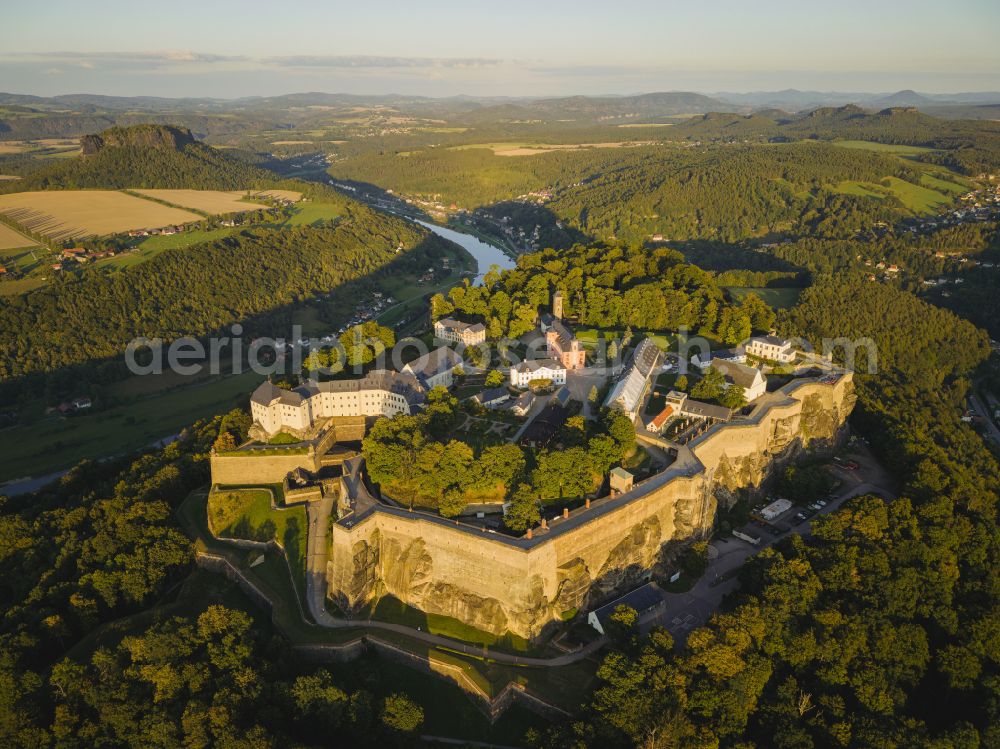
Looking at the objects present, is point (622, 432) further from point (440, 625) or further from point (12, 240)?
point (12, 240)

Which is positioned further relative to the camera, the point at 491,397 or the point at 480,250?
the point at 480,250

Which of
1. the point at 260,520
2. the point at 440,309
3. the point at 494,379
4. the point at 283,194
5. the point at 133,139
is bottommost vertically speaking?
the point at 260,520

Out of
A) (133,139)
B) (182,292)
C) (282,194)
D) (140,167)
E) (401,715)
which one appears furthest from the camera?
(282,194)

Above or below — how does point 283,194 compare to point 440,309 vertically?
above

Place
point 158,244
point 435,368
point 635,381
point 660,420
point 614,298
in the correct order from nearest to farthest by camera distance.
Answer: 1. point 660,420
2. point 635,381
3. point 435,368
4. point 614,298
5. point 158,244

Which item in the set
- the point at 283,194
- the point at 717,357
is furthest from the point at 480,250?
the point at 717,357

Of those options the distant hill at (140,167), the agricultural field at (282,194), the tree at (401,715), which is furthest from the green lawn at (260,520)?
the distant hill at (140,167)

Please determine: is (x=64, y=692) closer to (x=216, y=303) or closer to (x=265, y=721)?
(x=265, y=721)
